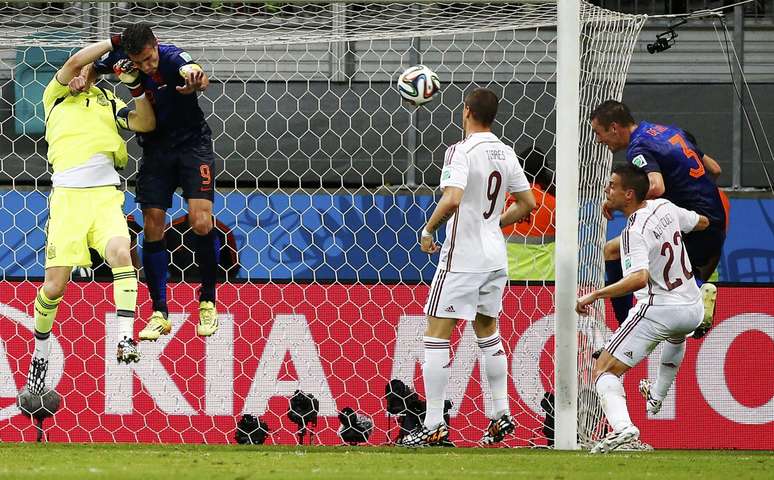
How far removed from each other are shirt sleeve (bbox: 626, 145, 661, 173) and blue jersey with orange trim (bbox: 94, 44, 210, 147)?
257 cm

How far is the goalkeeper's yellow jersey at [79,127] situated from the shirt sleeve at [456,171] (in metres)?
2.04

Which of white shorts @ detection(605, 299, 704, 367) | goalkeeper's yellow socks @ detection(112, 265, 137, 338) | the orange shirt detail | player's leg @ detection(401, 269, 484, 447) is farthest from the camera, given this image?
the orange shirt detail

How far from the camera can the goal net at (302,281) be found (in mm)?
8133

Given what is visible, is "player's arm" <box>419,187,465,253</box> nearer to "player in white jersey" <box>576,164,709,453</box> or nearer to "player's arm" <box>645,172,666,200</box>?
"player in white jersey" <box>576,164,709,453</box>

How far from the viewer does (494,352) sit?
275 inches

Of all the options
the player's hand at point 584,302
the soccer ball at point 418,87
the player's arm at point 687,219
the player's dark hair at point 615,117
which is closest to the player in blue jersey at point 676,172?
the player's dark hair at point 615,117

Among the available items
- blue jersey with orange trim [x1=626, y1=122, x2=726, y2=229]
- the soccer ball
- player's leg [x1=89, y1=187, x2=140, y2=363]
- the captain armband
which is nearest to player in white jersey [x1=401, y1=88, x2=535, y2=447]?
the soccer ball

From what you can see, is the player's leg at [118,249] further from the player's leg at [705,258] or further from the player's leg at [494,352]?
the player's leg at [705,258]

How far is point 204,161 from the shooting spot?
754 centimetres

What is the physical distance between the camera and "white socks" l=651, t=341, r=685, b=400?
7297 millimetres

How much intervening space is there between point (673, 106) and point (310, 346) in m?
4.28

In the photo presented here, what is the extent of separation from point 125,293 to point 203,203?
30.4 inches

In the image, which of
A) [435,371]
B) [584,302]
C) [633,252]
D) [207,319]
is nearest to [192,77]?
[207,319]

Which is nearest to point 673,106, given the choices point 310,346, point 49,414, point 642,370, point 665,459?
point 642,370
